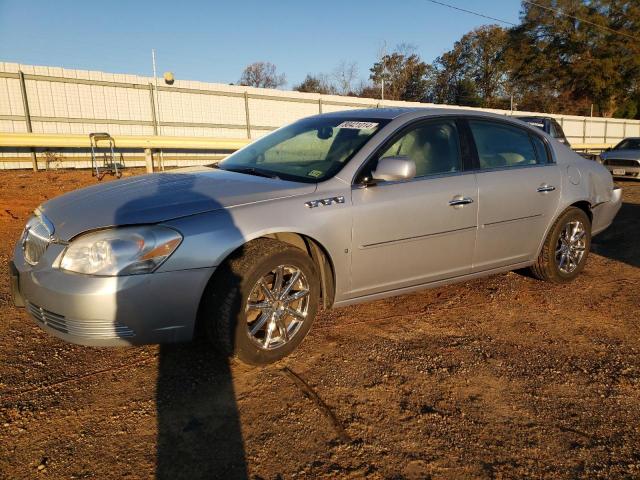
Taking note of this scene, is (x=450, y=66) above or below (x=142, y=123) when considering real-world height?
above

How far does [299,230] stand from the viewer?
9.91ft

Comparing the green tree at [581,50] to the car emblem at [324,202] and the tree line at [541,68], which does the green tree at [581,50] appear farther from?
the car emblem at [324,202]

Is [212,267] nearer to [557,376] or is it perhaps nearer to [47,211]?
[47,211]

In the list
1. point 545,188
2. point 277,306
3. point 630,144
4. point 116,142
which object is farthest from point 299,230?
point 630,144

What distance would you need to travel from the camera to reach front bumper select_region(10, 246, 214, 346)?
2523 mm

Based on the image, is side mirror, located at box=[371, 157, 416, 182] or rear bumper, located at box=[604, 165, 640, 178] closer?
side mirror, located at box=[371, 157, 416, 182]

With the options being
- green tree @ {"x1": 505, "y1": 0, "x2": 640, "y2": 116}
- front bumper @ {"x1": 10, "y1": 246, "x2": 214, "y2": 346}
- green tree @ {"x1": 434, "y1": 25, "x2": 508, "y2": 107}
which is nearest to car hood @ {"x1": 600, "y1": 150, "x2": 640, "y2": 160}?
front bumper @ {"x1": 10, "y1": 246, "x2": 214, "y2": 346}

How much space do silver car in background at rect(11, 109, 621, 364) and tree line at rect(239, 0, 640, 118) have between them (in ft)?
107

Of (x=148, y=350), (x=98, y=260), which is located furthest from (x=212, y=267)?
(x=148, y=350)

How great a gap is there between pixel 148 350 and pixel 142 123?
1329cm

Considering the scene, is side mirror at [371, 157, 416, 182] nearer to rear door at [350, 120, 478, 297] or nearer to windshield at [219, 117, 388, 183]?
rear door at [350, 120, 478, 297]

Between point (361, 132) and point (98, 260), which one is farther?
point (361, 132)

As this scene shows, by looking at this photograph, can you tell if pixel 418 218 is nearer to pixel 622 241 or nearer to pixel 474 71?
pixel 622 241

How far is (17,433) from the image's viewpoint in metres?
2.31
